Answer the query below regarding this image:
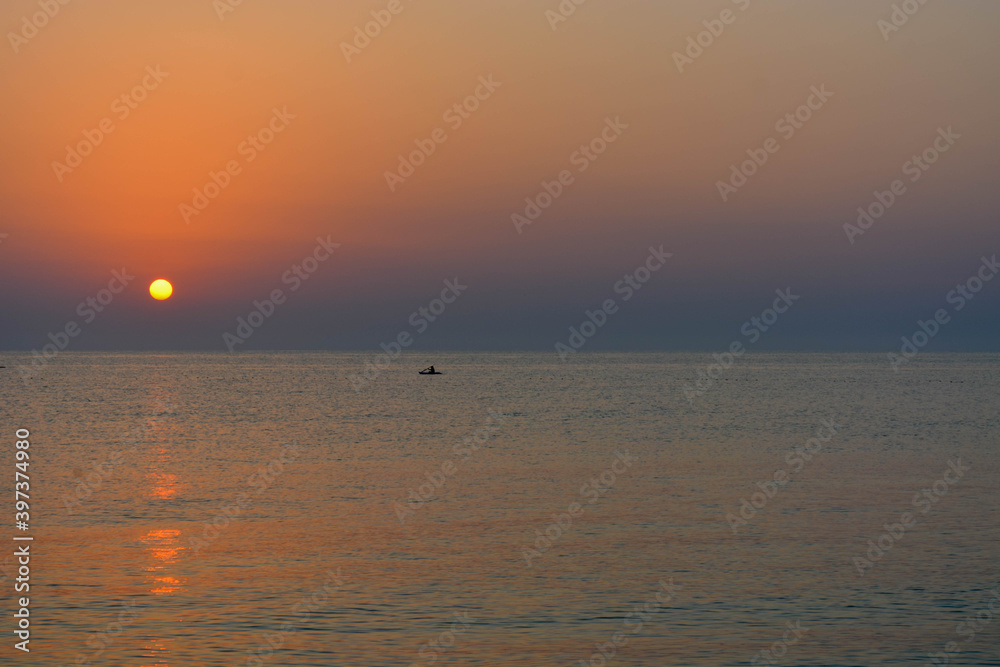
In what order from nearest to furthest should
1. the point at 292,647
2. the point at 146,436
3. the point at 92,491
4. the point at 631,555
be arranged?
the point at 292,647, the point at 631,555, the point at 92,491, the point at 146,436

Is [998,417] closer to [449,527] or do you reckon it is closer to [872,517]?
[872,517]

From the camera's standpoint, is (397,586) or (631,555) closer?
(397,586)

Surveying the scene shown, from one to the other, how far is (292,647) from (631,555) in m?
11.1

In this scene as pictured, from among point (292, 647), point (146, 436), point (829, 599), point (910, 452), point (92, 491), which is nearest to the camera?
point (292, 647)

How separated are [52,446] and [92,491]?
22234mm

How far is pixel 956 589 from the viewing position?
934 inches

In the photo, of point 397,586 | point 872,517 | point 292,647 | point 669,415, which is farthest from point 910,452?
point 292,647

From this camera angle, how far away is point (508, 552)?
28.0 meters

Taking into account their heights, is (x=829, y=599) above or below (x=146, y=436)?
below

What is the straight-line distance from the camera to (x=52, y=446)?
194 feet

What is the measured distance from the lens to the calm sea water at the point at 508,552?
65.4ft

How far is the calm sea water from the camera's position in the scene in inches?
784

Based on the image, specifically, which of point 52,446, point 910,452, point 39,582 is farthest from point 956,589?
point 52,446

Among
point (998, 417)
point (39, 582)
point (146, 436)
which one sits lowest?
point (39, 582)
